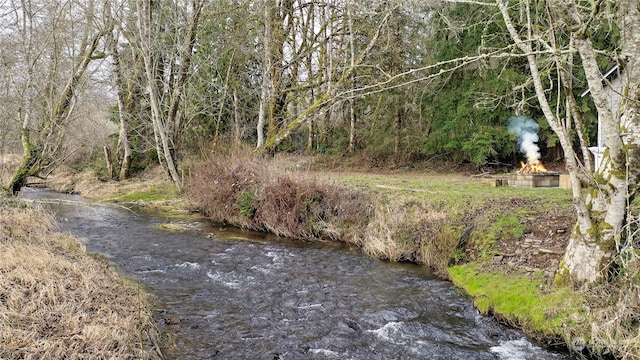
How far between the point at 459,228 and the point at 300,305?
14.1 ft

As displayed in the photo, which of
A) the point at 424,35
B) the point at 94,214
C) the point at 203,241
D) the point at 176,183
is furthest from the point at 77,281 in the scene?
the point at 424,35

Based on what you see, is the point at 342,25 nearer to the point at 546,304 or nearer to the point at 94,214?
the point at 94,214

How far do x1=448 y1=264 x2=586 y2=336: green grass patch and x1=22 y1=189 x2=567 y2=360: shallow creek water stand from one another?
0.26 metres

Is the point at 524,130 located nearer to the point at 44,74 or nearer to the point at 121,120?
the point at 44,74

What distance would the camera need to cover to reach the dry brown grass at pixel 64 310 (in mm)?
4656

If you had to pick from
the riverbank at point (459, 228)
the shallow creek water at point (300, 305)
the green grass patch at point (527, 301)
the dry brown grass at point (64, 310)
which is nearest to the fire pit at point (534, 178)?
the riverbank at point (459, 228)

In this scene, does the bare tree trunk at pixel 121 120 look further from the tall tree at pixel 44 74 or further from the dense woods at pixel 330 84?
the tall tree at pixel 44 74

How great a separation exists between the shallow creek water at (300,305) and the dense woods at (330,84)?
6.64 feet

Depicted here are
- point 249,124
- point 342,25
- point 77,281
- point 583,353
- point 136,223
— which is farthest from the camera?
point 249,124

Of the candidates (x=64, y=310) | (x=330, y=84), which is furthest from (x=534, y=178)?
(x=64, y=310)

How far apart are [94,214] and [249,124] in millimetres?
11879

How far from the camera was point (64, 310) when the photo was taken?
5.36 metres

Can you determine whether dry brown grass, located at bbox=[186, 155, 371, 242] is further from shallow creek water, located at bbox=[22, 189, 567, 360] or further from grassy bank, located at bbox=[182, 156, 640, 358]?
shallow creek water, located at bbox=[22, 189, 567, 360]

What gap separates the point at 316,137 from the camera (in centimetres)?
2734
